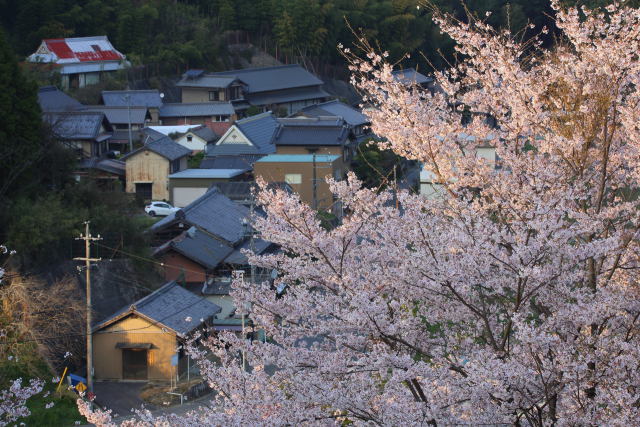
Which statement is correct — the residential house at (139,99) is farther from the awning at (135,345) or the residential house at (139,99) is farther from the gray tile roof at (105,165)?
the awning at (135,345)

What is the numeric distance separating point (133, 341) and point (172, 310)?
716 millimetres

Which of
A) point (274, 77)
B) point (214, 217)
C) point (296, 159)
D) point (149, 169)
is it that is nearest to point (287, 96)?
point (274, 77)

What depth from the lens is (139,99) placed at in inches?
981

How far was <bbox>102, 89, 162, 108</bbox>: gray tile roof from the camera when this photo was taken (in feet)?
80.7

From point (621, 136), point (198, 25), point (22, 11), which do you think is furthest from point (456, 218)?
point (198, 25)

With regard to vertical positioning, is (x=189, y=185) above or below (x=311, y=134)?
below

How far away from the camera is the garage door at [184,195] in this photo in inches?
709

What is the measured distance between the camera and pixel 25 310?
9.84m

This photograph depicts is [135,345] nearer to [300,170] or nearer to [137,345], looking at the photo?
[137,345]

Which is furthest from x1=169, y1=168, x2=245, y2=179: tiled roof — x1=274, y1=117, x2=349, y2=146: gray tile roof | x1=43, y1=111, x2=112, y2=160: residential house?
x1=43, y1=111, x2=112, y2=160: residential house

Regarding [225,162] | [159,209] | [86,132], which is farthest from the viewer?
[86,132]

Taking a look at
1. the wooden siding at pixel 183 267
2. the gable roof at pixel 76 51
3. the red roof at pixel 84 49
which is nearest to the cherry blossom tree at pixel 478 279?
the wooden siding at pixel 183 267

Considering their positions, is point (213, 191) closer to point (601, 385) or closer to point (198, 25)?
point (601, 385)

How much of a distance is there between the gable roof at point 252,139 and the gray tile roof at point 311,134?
39 centimetres
